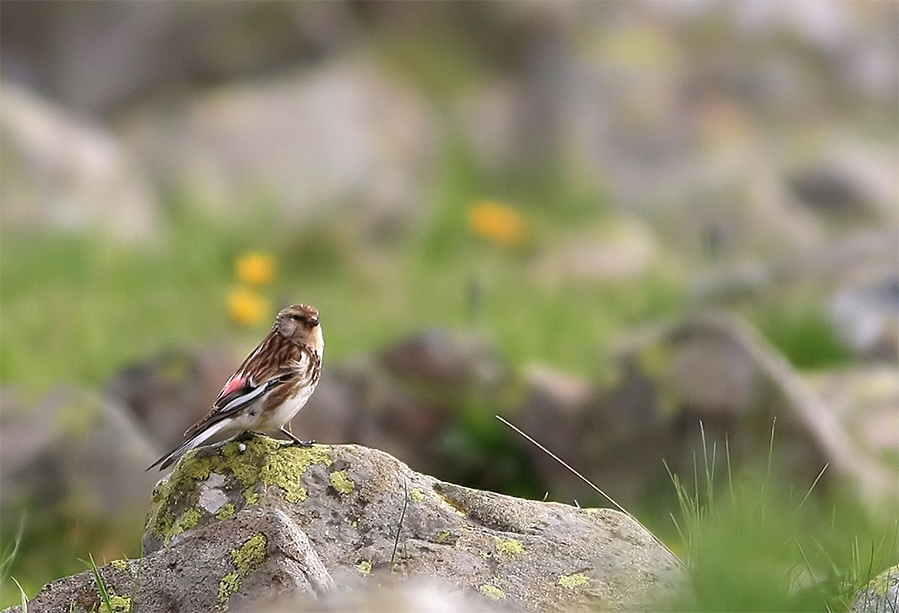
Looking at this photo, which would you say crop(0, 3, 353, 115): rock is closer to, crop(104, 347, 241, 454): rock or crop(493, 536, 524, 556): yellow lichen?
crop(104, 347, 241, 454): rock

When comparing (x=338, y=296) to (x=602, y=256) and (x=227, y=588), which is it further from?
(x=227, y=588)

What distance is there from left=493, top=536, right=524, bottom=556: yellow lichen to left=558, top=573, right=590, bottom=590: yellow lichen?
18cm

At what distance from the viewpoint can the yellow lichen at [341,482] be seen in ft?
16.3

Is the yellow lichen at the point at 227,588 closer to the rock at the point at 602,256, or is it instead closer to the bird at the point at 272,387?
the bird at the point at 272,387

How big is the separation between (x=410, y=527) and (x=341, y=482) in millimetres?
278

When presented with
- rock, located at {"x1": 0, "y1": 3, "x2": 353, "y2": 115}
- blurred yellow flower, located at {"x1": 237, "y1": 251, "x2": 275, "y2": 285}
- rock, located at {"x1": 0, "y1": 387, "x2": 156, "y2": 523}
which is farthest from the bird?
rock, located at {"x1": 0, "y1": 3, "x2": 353, "y2": 115}

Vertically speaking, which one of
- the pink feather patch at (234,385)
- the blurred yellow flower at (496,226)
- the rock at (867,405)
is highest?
the pink feather patch at (234,385)

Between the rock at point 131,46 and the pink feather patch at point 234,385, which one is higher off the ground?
the pink feather patch at point 234,385

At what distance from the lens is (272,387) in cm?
528

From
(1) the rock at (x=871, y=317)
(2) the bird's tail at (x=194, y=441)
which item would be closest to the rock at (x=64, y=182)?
(1) the rock at (x=871, y=317)

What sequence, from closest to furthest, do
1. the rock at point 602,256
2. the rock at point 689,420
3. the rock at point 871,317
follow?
the rock at point 689,420 < the rock at point 871,317 < the rock at point 602,256

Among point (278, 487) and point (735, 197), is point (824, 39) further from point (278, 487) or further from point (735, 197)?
point (278, 487)

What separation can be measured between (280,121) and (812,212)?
21.5ft

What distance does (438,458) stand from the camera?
35.3 ft
